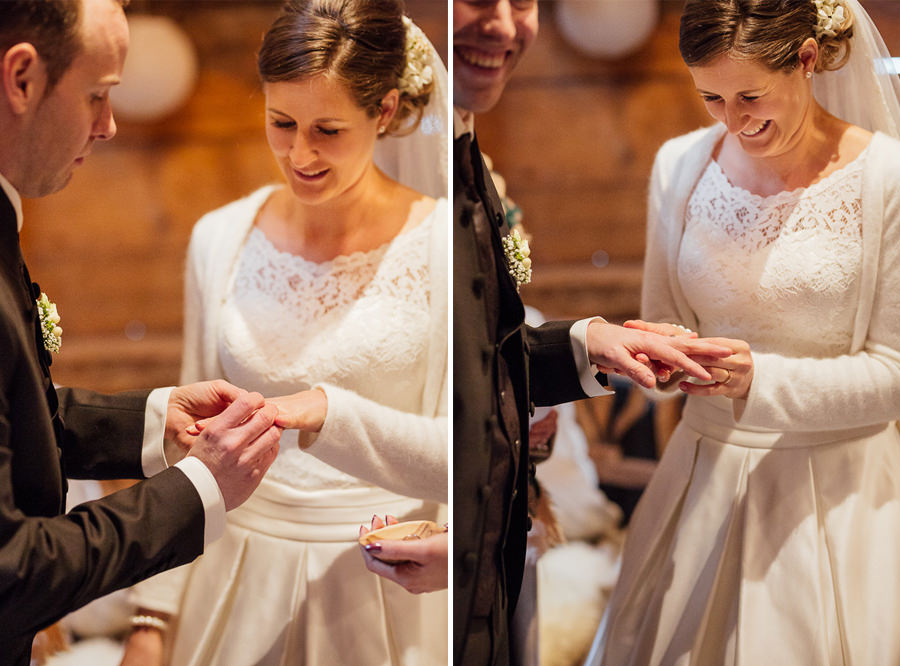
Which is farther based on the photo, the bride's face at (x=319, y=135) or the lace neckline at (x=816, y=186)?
the lace neckline at (x=816, y=186)

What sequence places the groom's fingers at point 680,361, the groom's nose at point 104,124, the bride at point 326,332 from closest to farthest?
the groom's nose at point 104,124, the bride at point 326,332, the groom's fingers at point 680,361

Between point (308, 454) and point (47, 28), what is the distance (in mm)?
725

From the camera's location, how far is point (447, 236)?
140 cm

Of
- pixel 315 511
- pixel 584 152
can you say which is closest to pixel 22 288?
pixel 315 511

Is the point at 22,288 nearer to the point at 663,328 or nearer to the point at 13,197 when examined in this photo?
the point at 13,197

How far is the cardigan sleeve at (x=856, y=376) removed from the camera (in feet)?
4.64

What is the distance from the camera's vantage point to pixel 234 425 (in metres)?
1.28

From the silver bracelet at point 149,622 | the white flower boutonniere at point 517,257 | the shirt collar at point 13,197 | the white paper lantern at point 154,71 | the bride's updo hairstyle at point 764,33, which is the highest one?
the bride's updo hairstyle at point 764,33

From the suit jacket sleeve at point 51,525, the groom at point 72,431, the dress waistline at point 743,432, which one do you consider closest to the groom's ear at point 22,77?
the groom at point 72,431

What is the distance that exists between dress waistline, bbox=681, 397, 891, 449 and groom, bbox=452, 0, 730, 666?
0.15 metres

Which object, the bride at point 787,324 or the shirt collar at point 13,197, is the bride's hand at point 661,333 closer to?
the bride at point 787,324

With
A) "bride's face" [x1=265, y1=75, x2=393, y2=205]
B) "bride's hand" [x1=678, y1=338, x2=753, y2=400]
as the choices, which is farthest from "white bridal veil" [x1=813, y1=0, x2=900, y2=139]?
"bride's face" [x1=265, y1=75, x2=393, y2=205]

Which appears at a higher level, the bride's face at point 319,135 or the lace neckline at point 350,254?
the bride's face at point 319,135

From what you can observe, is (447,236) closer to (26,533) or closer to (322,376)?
(322,376)
